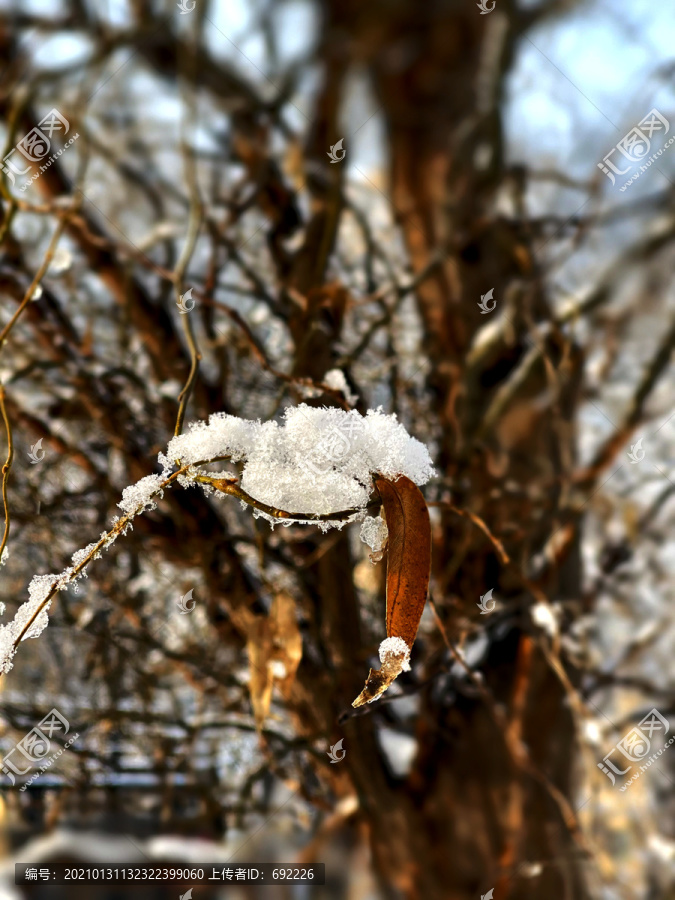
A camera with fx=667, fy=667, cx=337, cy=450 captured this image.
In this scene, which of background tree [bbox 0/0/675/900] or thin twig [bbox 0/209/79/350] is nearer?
thin twig [bbox 0/209/79/350]

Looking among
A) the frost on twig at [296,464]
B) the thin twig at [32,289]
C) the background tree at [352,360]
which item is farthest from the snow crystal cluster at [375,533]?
the background tree at [352,360]

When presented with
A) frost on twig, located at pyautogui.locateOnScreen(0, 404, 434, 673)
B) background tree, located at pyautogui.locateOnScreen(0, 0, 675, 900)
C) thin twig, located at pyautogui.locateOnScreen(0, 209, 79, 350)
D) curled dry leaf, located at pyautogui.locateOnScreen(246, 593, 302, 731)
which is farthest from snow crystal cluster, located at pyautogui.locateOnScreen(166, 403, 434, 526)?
background tree, located at pyautogui.locateOnScreen(0, 0, 675, 900)

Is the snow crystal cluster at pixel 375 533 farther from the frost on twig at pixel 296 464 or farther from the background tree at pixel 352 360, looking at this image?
the background tree at pixel 352 360

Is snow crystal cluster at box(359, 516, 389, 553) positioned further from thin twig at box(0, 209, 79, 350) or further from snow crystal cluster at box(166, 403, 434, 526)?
thin twig at box(0, 209, 79, 350)

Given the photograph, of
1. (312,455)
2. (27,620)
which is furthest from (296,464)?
(27,620)

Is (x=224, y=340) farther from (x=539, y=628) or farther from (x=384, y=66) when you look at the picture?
(x=539, y=628)

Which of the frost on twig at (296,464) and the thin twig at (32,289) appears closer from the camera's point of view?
the frost on twig at (296,464)

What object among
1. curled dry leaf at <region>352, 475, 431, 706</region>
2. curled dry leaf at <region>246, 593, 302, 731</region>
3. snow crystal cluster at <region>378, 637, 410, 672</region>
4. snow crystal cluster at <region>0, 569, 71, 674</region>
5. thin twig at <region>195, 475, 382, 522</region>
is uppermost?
curled dry leaf at <region>246, 593, 302, 731</region>

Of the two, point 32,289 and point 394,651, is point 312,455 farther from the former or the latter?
point 32,289
